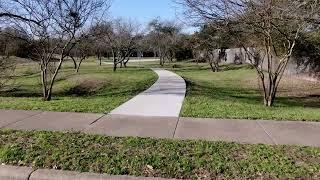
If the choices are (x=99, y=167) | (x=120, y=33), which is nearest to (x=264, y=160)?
(x=99, y=167)

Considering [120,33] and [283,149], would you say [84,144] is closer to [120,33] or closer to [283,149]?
[283,149]

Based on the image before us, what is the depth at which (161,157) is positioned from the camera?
528 cm

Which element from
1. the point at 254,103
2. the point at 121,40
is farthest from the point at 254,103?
the point at 121,40

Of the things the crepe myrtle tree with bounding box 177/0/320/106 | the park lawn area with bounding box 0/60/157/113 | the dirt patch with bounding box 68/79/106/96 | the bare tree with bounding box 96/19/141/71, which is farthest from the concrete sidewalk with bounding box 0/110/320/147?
the bare tree with bounding box 96/19/141/71

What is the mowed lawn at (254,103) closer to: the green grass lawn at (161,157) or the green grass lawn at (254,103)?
the green grass lawn at (254,103)

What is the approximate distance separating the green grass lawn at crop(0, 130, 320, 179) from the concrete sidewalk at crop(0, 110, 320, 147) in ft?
1.73

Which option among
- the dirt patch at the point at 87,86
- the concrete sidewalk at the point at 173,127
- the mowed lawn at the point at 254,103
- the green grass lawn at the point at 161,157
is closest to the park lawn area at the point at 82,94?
the dirt patch at the point at 87,86

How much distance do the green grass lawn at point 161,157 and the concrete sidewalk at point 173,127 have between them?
0.53 m

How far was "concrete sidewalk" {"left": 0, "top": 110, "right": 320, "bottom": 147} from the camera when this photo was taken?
6500 millimetres

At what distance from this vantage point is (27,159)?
17.2ft

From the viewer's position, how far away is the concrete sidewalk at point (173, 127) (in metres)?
6.50

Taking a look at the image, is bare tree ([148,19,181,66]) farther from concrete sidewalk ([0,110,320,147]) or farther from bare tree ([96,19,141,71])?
concrete sidewalk ([0,110,320,147])

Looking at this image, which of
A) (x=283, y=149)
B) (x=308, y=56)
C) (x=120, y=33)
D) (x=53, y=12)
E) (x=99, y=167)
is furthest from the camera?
(x=120, y=33)

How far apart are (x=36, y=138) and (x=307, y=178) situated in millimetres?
3902
